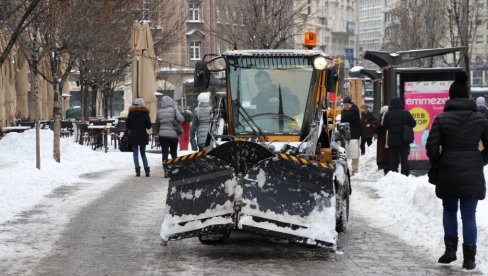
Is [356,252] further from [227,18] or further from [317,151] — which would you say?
[227,18]

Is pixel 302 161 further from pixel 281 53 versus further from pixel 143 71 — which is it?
pixel 143 71

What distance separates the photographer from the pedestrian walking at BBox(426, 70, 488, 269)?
369 inches

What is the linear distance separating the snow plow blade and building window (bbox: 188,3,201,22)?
242 feet

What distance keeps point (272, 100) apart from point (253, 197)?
2.50 m

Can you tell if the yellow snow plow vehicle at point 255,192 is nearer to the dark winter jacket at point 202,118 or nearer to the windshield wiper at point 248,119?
the windshield wiper at point 248,119

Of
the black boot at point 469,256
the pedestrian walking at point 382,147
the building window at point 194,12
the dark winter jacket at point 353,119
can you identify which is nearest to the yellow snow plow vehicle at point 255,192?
the black boot at point 469,256

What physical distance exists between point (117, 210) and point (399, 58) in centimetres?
1092

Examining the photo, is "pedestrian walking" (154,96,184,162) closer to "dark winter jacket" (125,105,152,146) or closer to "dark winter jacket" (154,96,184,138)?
"dark winter jacket" (154,96,184,138)

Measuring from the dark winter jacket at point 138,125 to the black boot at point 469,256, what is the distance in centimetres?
1222

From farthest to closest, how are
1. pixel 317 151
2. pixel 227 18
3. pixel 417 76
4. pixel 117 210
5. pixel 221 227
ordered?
pixel 227 18 < pixel 417 76 < pixel 117 210 < pixel 317 151 < pixel 221 227

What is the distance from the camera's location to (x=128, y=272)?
9.26 meters

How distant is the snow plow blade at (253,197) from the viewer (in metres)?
10.0

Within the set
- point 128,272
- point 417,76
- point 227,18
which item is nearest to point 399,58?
point 417,76

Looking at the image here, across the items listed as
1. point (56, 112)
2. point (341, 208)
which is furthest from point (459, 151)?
point (56, 112)
